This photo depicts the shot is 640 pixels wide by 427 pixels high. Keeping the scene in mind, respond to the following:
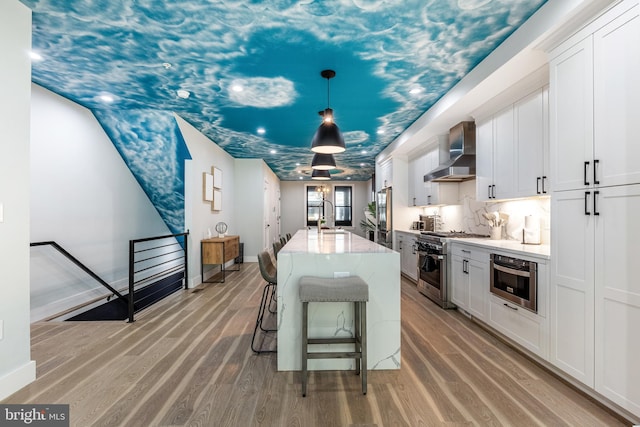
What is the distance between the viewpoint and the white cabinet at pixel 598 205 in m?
1.74

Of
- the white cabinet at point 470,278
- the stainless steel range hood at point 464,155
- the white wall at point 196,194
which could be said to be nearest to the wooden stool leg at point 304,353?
the white cabinet at point 470,278

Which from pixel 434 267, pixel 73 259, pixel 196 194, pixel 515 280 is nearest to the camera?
pixel 515 280

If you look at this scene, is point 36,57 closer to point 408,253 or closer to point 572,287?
point 572,287

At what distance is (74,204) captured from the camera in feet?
14.1

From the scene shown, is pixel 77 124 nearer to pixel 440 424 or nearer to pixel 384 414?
pixel 384 414

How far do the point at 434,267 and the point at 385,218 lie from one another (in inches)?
110

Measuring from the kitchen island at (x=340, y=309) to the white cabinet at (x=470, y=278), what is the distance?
1.36m

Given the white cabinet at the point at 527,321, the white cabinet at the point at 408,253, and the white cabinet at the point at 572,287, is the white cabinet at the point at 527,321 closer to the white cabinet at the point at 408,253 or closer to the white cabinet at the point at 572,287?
the white cabinet at the point at 572,287

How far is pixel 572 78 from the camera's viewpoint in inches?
84.4

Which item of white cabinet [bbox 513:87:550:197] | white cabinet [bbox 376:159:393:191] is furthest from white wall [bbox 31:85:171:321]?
white cabinet [bbox 513:87:550:197]

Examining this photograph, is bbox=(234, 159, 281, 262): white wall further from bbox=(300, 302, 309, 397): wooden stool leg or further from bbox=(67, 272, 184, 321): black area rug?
bbox=(300, 302, 309, 397): wooden stool leg

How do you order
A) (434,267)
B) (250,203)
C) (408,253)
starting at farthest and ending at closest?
1. (250,203)
2. (408,253)
3. (434,267)

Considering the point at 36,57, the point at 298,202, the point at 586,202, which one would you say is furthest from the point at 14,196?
the point at 298,202

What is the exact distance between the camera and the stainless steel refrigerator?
6.64 m
